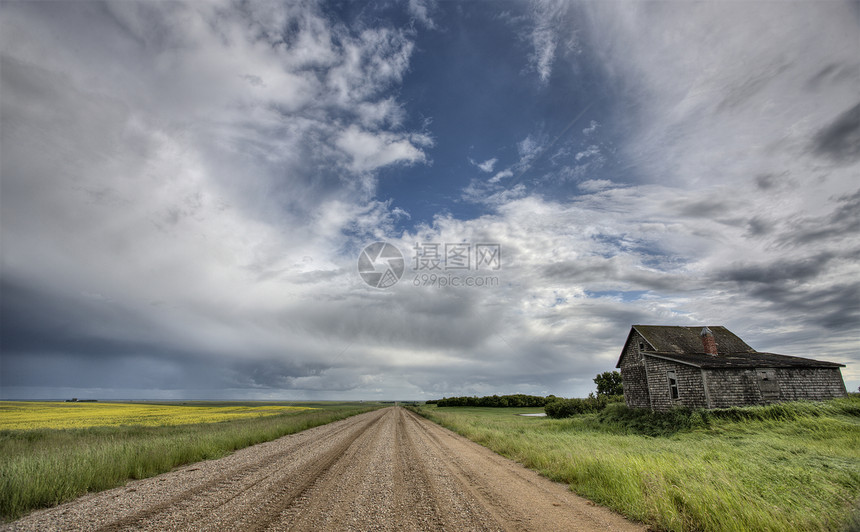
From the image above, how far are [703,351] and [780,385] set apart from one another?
7.44 metres

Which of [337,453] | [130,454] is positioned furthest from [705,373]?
[130,454]

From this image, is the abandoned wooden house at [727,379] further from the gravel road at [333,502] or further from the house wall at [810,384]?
the gravel road at [333,502]

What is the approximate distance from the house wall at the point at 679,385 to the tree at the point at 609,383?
1807 inches

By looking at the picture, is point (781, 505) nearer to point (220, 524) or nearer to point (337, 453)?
point (220, 524)

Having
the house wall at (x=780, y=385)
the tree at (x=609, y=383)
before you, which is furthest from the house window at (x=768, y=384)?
the tree at (x=609, y=383)

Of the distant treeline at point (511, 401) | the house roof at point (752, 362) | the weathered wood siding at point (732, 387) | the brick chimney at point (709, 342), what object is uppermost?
the brick chimney at point (709, 342)

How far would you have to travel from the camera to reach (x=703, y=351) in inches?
1331

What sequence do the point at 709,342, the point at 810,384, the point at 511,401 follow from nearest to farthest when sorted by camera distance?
1. the point at 810,384
2. the point at 709,342
3. the point at 511,401

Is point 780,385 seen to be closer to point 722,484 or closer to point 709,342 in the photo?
point 709,342

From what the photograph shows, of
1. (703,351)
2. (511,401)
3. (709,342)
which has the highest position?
(709,342)

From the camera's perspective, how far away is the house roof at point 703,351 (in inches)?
1054

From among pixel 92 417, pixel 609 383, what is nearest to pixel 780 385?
pixel 609 383

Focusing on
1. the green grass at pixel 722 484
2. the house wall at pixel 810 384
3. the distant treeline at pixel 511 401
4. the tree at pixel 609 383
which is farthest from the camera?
the distant treeline at pixel 511 401

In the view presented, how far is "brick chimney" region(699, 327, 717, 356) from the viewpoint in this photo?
108 feet
